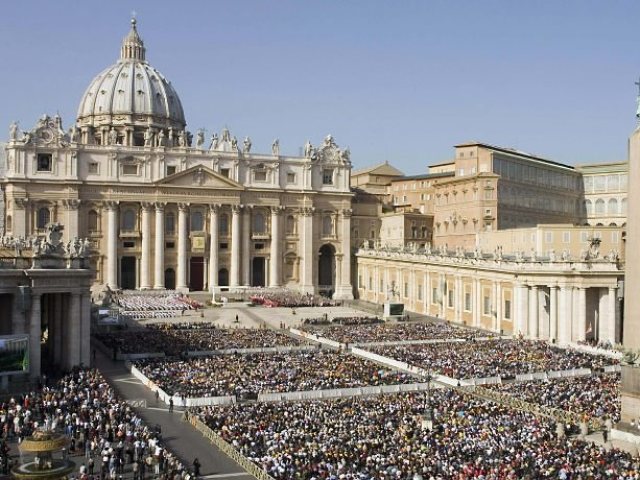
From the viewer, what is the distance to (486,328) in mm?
60594

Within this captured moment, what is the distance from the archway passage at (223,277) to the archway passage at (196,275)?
1.99 m

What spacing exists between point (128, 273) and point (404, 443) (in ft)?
216

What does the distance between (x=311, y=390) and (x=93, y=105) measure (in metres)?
91.7

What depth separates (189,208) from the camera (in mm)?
87500

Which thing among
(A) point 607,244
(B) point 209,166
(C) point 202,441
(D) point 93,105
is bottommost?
(C) point 202,441

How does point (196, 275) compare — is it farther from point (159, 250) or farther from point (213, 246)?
point (159, 250)

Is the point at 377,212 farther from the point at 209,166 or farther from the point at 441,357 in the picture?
the point at 441,357

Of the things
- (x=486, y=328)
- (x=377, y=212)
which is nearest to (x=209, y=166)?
(x=377, y=212)

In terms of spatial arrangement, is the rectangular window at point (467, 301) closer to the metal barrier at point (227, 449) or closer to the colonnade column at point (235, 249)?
the colonnade column at point (235, 249)

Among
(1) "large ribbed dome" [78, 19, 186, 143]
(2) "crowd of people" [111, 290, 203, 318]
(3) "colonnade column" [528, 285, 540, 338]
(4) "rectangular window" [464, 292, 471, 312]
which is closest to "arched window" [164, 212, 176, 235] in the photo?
(2) "crowd of people" [111, 290, 203, 318]

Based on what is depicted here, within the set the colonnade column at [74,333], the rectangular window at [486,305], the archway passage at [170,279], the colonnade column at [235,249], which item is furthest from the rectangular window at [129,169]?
the colonnade column at [74,333]

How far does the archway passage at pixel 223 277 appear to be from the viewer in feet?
296

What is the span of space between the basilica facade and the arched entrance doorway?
0.13 meters

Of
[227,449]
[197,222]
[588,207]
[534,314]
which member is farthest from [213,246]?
[227,449]
